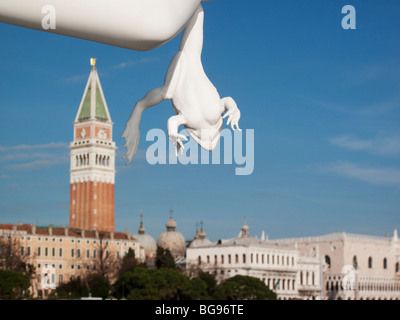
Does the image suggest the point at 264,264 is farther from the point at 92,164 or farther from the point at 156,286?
the point at 92,164

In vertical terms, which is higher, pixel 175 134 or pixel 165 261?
pixel 175 134

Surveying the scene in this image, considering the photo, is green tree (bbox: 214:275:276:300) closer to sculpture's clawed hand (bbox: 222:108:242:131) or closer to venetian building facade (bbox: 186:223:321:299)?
venetian building facade (bbox: 186:223:321:299)

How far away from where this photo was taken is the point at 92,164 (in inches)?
2980

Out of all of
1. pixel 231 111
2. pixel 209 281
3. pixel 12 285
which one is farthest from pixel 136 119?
pixel 209 281

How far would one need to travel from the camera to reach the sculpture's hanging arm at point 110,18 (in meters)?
1.74

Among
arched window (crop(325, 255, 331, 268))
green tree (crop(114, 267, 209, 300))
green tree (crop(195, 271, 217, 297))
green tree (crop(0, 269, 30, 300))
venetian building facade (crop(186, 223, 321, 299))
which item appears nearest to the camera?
green tree (crop(0, 269, 30, 300))

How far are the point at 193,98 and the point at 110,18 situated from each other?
1.12ft

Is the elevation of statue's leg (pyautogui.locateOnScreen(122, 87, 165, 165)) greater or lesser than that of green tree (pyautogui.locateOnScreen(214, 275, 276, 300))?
greater

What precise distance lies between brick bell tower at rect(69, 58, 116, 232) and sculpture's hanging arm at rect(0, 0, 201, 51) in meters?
71.2

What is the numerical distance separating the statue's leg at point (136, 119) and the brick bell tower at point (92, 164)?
70856 mm

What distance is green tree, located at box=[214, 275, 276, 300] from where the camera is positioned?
44.9m

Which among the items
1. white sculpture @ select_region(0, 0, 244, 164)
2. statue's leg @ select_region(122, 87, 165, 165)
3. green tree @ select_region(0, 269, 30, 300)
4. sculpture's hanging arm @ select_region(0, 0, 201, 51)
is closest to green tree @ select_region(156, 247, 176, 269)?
green tree @ select_region(0, 269, 30, 300)

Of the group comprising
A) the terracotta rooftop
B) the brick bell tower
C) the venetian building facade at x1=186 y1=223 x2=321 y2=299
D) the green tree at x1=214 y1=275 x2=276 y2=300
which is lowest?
the green tree at x1=214 y1=275 x2=276 y2=300
